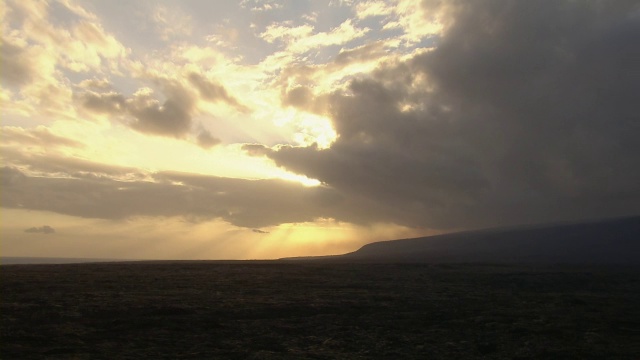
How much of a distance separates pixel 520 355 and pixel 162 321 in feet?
63.9

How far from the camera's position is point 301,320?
29.9m

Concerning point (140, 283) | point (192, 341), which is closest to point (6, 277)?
point (140, 283)

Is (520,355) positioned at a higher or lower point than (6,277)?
lower

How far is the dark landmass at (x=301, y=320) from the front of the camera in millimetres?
22812

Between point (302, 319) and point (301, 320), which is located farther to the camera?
point (302, 319)

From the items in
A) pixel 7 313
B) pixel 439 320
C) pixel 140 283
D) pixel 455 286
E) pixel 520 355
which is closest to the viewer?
pixel 520 355

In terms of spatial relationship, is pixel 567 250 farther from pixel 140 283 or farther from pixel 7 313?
pixel 7 313

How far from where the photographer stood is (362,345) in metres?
24.2

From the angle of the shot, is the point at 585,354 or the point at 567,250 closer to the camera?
the point at 585,354

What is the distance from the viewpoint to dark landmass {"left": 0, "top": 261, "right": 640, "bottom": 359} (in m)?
22.8

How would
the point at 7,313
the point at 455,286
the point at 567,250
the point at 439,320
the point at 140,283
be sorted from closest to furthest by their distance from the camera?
the point at 7,313
the point at 439,320
the point at 140,283
the point at 455,286
the point at 567,250

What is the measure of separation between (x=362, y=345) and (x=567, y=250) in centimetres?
18014

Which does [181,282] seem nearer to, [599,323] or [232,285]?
[232,285]

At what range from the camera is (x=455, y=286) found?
5081 cm
